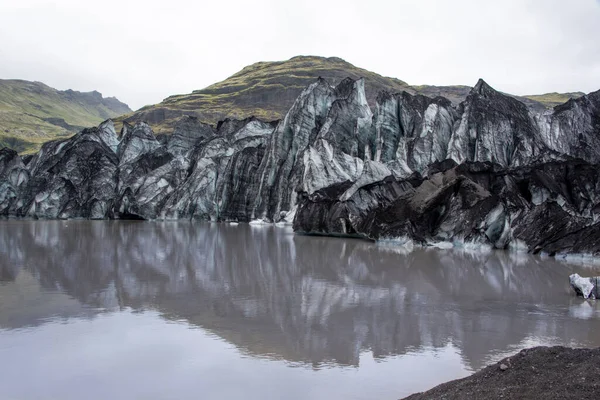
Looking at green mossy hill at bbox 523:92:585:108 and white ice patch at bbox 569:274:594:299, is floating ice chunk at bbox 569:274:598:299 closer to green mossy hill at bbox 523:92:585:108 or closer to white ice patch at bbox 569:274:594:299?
white ice patch at bbox 569:274:594:299

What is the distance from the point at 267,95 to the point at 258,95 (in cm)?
235

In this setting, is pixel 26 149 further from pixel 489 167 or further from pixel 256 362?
pixel 256 362

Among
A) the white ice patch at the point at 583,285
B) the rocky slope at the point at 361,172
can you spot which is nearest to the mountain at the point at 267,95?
the rocky slope at the point at 361,172

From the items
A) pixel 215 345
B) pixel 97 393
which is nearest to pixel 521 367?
pixel 215 345

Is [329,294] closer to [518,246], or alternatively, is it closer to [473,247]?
[473,247]

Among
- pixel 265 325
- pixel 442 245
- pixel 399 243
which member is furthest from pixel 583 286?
pixel 399 243

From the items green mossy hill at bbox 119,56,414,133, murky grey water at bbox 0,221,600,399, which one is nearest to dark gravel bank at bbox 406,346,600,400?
murky grey water at bbox 0,221,600,399

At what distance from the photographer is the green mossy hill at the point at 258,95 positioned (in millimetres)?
115938

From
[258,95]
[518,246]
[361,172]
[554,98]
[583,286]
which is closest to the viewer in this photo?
[583,286]

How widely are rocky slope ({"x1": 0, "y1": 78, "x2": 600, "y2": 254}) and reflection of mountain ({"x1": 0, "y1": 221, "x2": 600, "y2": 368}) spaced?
5.30 m

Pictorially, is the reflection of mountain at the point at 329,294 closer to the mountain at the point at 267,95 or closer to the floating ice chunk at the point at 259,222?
the floating ice chunk at the point at 259,222

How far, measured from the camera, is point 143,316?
11641mm

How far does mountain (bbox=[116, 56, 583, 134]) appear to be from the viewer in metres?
116

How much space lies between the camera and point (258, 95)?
12338 centimetres
